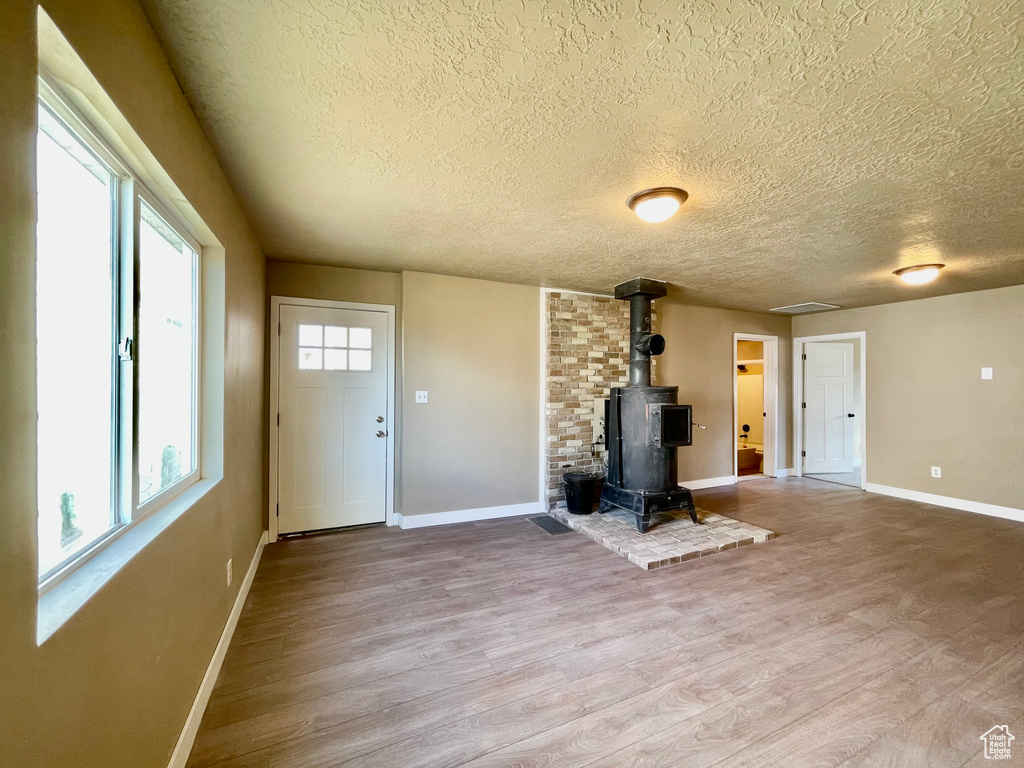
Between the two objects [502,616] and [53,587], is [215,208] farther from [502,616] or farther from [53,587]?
[502,616]

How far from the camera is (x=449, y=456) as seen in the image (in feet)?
13.0

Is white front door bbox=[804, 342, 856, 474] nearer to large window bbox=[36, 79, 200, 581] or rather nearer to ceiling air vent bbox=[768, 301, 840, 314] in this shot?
ceiling air vent bbox=[768, 301, 840, 314]

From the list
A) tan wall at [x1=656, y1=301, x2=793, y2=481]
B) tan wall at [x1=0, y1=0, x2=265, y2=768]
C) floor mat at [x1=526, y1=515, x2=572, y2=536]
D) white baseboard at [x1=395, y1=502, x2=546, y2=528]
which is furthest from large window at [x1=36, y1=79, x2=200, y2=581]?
tan wall at [x1=656, y1=301, x2=793, y2=481]

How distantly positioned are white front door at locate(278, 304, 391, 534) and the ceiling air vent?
16.2ft

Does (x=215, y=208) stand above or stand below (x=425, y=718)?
above

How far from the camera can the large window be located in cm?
93

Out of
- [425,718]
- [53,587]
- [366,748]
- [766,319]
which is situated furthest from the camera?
[766,319]

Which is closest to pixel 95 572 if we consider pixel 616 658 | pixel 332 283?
pixel 616 658

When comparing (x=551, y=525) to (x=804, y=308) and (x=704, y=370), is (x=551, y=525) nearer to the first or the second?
(x=704, y=370)

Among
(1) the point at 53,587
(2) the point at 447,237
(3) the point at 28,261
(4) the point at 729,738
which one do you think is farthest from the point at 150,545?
(2) the point at 447,237

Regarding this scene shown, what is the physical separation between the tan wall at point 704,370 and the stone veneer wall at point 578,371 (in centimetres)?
74

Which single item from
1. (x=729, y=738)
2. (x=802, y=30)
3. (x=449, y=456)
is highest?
(x=802, y=30)

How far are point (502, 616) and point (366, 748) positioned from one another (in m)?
0.99

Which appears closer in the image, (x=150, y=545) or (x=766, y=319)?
(x=150, y=545)
